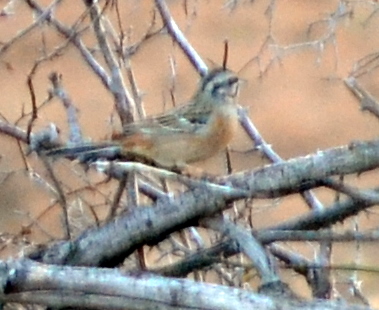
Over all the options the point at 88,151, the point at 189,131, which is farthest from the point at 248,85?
the point at 88,151

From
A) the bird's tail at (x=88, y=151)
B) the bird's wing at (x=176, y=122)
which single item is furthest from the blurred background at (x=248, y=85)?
the bird's tail at (x=88, y=151)

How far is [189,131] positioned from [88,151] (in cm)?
56

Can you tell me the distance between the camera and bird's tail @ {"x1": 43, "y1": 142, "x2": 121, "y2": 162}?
2.72 meters

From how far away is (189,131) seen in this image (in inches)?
131

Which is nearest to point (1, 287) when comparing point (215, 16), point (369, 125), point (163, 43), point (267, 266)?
point (267, 266)

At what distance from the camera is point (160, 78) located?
7.69 metres

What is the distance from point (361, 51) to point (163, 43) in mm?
1357

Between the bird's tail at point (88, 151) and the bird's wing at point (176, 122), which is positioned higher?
the bird's wing at point (176, 122)

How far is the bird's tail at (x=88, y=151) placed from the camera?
2.72m

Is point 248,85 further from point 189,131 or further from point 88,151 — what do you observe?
point 88,151

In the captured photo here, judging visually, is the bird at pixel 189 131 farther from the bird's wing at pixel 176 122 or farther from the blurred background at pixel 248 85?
the blurred background at pixel 248 85

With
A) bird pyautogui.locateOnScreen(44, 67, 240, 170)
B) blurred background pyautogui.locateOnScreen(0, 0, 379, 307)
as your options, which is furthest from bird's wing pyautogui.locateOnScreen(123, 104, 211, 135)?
blurred background pyautogui.locateOnScreen(0, 0, 379, 307)

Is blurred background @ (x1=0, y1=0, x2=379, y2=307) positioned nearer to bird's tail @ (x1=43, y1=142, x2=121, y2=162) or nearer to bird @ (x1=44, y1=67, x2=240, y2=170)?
bird @ (x1=44, y1=67, x2=240, y2=170)

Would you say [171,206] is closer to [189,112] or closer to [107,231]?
[107,231]
